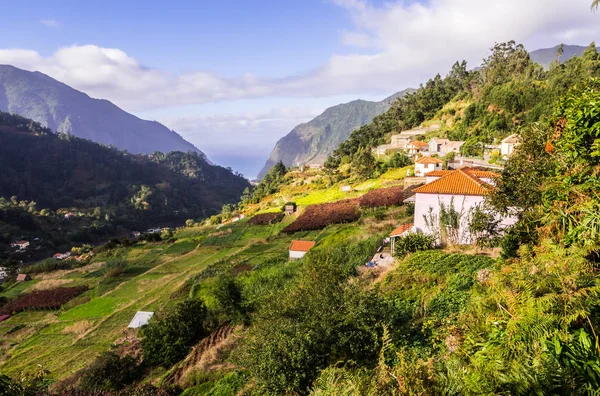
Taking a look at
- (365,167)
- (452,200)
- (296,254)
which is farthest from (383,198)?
(365,167)

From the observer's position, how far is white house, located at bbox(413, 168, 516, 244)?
62.4 ft

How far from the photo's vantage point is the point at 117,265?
136ft

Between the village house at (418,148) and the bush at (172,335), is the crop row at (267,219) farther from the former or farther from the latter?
the village house at (418,148)

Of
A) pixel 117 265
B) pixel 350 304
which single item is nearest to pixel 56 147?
pixel 117 265

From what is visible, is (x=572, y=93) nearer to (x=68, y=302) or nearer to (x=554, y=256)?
(x=554, y=256)

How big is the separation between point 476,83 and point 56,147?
609 ft

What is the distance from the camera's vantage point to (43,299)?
34688 millimetres

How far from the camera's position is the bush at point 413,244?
19.0m

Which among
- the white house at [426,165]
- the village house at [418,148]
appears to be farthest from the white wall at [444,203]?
the village house at [418,148]

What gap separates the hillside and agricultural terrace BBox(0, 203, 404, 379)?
67.4 metres

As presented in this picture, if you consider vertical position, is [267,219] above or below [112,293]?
above

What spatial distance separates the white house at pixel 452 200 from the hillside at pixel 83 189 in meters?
104

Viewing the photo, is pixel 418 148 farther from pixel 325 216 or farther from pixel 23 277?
pixel 23 277

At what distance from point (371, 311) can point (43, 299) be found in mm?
38739
